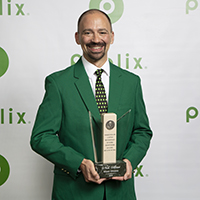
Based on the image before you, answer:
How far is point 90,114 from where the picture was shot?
1362 millimetres

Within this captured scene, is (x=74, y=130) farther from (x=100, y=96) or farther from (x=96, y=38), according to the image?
(x=96, y=38)

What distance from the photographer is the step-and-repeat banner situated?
7.81 ft

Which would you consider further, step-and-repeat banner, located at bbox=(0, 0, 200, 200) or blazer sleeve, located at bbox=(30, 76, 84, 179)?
step-and-repeat banner, located at bbox=(0, 0, 200, 200)

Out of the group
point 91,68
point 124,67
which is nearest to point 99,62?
point 91,68

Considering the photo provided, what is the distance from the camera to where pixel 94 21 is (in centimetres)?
149

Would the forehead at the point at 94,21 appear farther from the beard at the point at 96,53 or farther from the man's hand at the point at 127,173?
the man's hand at the point at 127,173

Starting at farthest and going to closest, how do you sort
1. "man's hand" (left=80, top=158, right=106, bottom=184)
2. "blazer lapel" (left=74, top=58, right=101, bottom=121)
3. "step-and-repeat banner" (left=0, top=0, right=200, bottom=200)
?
"step-and-repeat banner" (left=0, top=0, right=200, bottom=200) → "blazer lapel" (left=74, top=58, right=101, bottom=121) → "man's hand" (left=80, top=158, right=106, bottom=184)

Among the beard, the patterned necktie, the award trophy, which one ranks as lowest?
the award trophy

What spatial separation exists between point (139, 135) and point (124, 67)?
2.97 feet

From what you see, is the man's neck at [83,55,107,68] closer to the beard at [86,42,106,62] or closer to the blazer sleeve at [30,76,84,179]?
the beard at [86,42,106,62]

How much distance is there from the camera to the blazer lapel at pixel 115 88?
1482 millimetres

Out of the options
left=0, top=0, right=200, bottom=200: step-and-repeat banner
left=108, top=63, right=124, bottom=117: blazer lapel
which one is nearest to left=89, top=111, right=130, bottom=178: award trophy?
left=108, top=63, right=124, bottom=117: blazer lapel

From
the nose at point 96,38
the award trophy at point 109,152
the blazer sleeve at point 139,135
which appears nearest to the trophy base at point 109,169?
the award trophy at point 109,152

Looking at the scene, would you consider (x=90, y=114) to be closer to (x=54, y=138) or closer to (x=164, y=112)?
(x=54, y=138)
